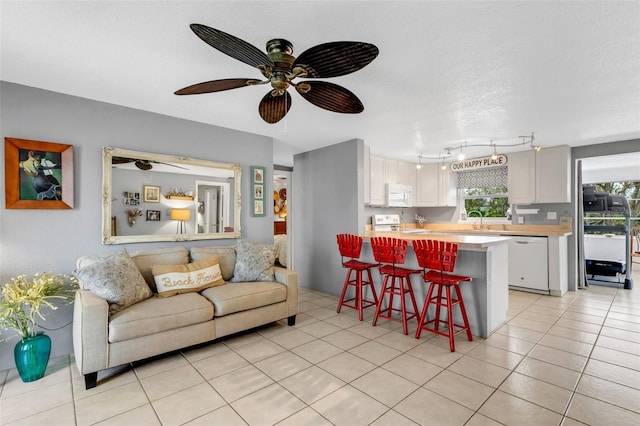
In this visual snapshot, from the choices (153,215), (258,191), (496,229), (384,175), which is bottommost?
(496,229)

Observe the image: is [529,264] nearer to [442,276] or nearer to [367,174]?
[442,276]

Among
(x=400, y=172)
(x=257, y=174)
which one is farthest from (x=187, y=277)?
(x=400, y=172)

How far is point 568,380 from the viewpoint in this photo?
2297 millimetres

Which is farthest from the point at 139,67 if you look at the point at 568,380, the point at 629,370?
the point at 629,370

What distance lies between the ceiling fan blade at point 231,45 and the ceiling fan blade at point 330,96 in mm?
285

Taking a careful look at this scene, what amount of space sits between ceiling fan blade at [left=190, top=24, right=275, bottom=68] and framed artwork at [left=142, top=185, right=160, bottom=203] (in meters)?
2.22

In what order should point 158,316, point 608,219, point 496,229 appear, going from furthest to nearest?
point 608,219, point 496,229, point 158,316

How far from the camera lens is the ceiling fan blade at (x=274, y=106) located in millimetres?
2078

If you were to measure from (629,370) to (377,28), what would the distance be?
3270mm

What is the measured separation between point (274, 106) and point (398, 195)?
3.98 metres

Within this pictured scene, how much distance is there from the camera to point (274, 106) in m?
2.18

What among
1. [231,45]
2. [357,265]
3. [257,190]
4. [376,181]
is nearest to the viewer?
[231,45]

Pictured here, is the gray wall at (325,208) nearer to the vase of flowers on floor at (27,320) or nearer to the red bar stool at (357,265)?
the red bar stool at (357,265)

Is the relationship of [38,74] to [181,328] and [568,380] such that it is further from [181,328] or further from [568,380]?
[568,380]
